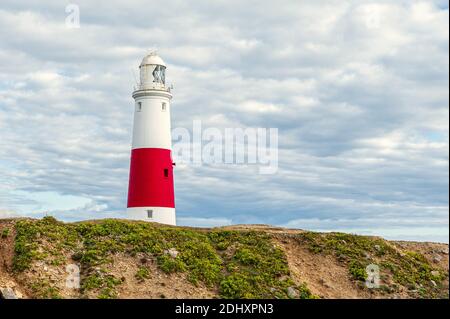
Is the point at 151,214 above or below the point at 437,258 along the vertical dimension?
above

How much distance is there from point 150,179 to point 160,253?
11689 mm

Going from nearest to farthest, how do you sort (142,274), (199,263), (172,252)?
(142,274) → (199,263) → (172,252)

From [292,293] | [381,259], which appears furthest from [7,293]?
[381,259]

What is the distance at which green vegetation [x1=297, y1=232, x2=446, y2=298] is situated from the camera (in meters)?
43.9

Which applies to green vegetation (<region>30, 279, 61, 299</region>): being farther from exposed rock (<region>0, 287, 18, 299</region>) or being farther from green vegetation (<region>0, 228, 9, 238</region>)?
green vegetation (<region>0, 228, 9, 238</region>)

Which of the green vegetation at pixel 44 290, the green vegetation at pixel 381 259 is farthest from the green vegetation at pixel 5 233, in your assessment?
the green vegetation at pixel 381 259

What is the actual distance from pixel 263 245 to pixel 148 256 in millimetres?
8187

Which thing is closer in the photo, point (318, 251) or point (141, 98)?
point (318, 251)

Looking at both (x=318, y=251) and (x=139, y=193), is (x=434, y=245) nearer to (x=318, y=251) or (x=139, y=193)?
(x=318, y=251)

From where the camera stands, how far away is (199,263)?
4209 centimetres

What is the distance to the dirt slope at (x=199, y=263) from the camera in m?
39.2

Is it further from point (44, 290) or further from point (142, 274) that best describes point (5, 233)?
point (142, 274)
